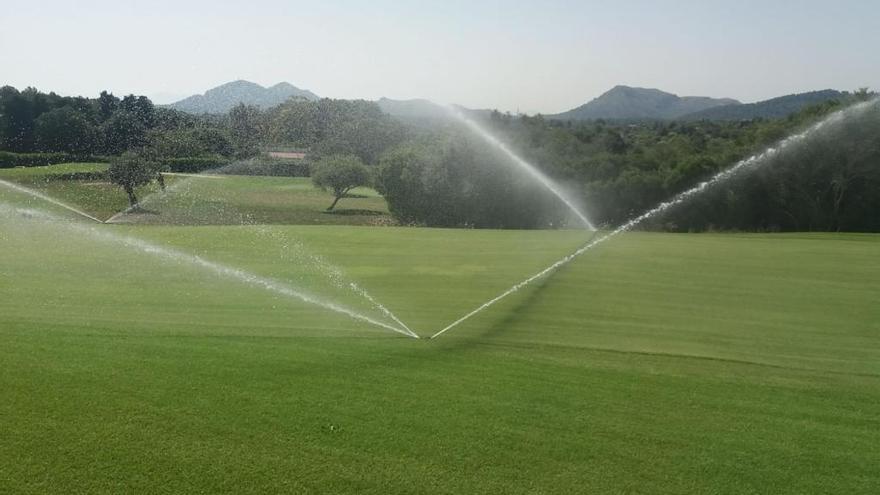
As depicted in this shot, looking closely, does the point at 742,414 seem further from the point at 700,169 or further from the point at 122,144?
the point at 122,144

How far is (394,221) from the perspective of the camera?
5234 cm

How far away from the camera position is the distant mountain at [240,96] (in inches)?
4633

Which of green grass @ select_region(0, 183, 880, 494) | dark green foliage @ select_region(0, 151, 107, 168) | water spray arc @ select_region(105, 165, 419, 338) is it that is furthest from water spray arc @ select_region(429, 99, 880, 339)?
dark green foliage @ select_region(0, 151, 107, 168)

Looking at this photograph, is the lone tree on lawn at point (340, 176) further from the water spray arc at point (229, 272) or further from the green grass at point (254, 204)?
the water spray arc at point (229, 272)

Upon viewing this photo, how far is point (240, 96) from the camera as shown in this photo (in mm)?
128750

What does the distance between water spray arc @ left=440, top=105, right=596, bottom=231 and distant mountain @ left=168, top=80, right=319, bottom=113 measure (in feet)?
225

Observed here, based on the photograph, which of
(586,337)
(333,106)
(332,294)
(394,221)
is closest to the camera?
(586,337)

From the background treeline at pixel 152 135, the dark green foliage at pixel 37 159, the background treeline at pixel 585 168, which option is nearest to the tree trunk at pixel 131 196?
the background treeline at pixel 585 168

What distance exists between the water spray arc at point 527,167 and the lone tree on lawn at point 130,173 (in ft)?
69.3

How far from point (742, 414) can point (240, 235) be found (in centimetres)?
2255

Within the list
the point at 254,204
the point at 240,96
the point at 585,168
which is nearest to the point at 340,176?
the point at 254,204

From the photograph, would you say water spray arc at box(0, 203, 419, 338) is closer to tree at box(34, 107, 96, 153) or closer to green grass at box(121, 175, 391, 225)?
green grass at box(121, 175, 391, 225)

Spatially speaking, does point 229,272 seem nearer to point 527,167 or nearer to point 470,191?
point 470,191

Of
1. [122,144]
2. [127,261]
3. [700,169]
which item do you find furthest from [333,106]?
[127,261]
